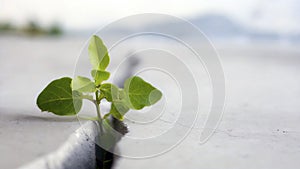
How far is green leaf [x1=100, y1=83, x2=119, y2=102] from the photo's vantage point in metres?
0.47

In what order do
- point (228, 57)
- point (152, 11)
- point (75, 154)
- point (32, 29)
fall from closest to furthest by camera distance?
point (75, 154), point (228, 57), point (152, 11), point (32, 29)

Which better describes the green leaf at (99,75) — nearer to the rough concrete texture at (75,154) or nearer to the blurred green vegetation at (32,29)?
the rough concrete texture at (75,154)

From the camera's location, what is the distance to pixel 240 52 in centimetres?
147

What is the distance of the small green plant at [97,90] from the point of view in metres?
0.46

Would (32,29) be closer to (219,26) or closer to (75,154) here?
(219,26)

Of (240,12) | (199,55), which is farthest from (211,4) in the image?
(199,55)

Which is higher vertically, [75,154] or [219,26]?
[219,26]

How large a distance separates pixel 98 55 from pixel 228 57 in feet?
3.00

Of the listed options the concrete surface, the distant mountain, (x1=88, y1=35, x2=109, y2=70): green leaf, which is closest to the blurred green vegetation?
the distant mountain

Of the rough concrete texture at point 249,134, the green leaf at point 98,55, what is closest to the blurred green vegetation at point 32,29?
the rough concrete texture at point 249,134

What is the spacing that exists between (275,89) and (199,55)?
36 cm

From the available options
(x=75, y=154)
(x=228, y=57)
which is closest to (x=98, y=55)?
(x=75, y=154)

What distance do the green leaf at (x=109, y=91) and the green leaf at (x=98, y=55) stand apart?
1.1 inches

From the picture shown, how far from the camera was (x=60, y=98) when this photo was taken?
18.7 inches
